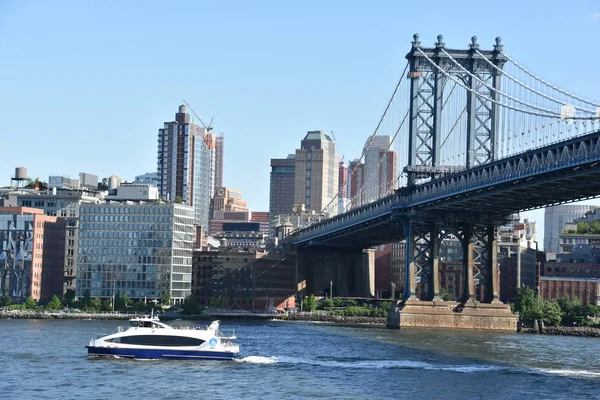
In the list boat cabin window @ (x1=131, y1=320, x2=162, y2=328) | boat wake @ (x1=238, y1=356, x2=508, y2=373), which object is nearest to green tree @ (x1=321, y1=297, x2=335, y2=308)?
boat wake @ (x1=238, y1=356, x2=508, y2=373)

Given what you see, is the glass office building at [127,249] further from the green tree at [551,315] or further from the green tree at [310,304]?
the green tree at [551,315]

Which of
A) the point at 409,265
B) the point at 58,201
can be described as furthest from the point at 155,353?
the point at 58,201

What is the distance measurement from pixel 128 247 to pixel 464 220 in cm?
4918

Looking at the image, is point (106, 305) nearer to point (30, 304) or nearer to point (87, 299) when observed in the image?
point (87, 299)

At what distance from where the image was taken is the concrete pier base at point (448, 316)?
132 m

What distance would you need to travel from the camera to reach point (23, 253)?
553 feet

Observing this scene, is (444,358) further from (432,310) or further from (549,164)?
(432,310)

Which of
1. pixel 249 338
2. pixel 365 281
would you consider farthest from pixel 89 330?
pixel 365 281

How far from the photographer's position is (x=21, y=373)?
243ft

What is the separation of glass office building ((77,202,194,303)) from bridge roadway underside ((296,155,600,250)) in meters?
21.3

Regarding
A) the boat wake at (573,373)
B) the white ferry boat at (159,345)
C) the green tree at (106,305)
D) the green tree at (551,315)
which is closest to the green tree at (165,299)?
the green tree at (106,305)

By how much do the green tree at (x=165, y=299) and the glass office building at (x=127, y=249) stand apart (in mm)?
516

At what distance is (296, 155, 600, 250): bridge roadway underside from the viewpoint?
331ft

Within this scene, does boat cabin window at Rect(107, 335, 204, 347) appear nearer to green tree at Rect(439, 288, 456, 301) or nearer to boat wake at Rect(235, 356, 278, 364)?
boat wake at Rect(235, 356, 278, 364)
